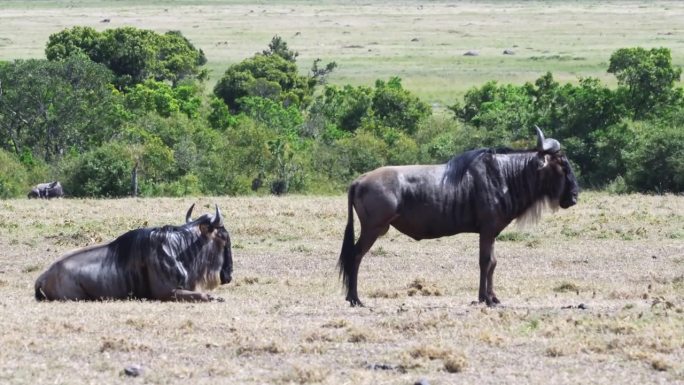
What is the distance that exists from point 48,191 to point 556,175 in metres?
20.3

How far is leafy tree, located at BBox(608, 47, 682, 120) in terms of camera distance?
125 ft

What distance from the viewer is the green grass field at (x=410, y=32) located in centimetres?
8338

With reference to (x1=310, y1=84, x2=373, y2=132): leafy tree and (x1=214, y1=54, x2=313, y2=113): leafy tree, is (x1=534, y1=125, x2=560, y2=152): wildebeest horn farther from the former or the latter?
(x1=214, y1=54, x2=313, y2=113): leafy tree

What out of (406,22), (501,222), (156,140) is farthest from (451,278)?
(406,22)

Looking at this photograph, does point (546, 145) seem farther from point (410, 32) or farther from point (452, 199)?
point (410, 32)

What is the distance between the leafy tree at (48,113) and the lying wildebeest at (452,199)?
2949cm

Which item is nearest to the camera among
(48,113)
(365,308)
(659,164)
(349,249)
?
(365,308)

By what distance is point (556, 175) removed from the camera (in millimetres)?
13930

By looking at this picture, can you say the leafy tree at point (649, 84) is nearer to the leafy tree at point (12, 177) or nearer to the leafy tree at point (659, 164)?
the leafy tree at point (659, 164)

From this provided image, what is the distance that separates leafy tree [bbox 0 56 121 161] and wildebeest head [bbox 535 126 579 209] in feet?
97.5

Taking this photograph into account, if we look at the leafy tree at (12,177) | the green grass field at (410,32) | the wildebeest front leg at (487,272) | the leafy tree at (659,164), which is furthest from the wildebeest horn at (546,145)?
the green grass field at (410,32)

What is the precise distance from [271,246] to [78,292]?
6580 millimetres

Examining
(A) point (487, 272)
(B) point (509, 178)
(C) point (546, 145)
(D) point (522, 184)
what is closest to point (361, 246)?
(A) point (487, 272)

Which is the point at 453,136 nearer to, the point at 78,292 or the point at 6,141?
Result: the point at 6,141
